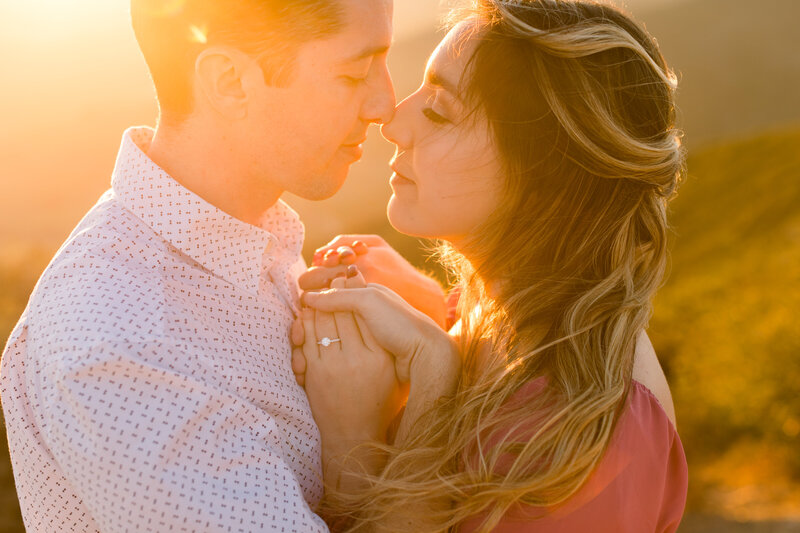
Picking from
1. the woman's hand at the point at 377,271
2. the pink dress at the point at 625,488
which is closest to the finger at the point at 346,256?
the woman's hand at the point at 377,271

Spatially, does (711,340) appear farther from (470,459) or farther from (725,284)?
(470,459)

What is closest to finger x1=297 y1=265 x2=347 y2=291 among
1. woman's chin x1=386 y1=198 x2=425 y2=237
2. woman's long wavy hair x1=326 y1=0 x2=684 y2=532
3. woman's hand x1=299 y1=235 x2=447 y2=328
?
woman's hand x1=299 y1=235 x2=447 y2=328

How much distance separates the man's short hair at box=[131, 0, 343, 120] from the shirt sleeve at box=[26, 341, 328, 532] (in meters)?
0.97

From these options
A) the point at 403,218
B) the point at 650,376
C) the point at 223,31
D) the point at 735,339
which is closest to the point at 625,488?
the point at 650,376

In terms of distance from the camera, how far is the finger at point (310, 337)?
245cm

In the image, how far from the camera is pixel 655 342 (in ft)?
24.0

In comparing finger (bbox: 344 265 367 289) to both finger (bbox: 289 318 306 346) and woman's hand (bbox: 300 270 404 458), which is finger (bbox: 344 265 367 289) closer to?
woman's hand (bbox: 300 270 404 458)

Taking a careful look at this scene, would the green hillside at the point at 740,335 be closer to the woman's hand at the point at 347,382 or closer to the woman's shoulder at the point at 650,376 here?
the woman's shoulder at the point at 650,376

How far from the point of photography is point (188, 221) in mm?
2346

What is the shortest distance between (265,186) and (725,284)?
19.9 feet

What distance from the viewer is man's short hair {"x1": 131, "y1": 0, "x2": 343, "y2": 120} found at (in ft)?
7.95

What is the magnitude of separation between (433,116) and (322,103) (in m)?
0.37

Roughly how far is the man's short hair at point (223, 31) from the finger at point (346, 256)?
2.02 ft

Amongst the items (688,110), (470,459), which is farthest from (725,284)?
(470,459)
